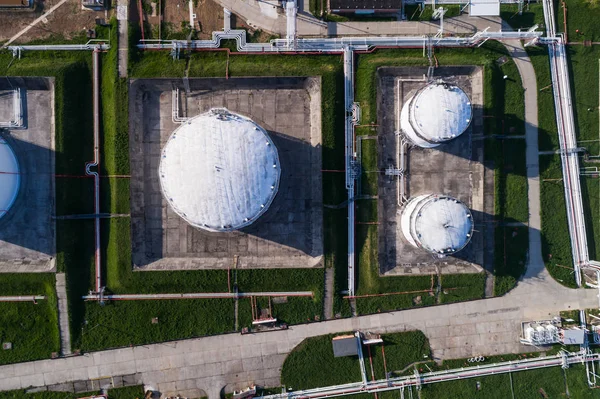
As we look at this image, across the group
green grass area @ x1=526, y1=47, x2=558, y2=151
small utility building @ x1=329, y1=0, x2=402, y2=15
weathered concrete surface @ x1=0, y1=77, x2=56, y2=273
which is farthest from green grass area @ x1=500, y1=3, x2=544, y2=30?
weathered concrete surface @ x1=0, y1=77, x2=56, y2=273

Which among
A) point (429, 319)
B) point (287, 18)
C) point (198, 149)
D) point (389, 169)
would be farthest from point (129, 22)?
point (429, 319)

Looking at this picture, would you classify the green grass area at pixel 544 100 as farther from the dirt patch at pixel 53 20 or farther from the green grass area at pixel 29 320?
the green grass area at pixel 29 320

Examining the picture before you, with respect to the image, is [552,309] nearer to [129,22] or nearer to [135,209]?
[135,209]

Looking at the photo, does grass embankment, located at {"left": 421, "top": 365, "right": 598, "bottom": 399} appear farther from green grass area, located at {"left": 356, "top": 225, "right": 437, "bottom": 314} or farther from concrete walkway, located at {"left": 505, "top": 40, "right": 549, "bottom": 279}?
concrete walkway, located at {"left": 505, "top": 40, "right": 549, "bottom": 279}

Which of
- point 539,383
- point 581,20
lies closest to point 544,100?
point 581,20

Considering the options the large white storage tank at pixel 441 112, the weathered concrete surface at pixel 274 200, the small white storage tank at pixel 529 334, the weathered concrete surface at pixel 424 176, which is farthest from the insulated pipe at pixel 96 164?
the small white storage tank at pixel 529 334

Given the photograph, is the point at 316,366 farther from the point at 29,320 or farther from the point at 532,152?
the point at 532,152
